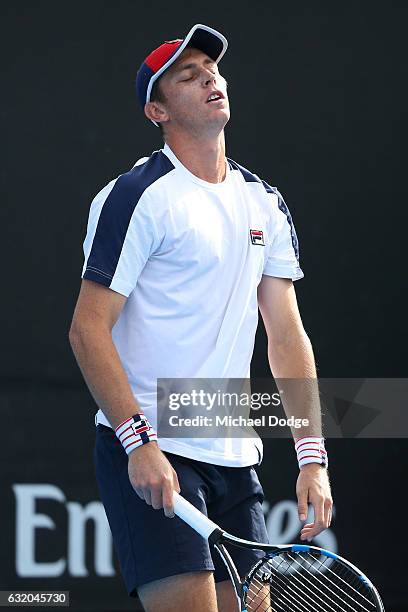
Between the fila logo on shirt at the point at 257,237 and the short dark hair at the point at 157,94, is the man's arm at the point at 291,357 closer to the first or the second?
the fila logo on shirt at the point at 257,237

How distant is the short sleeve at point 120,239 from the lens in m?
3.30

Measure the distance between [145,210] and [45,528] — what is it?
1.88 m

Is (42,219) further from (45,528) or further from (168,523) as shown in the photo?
(168,523)

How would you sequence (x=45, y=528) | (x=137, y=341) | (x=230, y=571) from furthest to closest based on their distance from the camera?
1. (x=45, y=528)
2. (x=137, y=341)
3. (x=230, y=571)

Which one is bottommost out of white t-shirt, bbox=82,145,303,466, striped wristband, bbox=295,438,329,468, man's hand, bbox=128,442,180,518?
striped wristband, bbox=295,438,329,468

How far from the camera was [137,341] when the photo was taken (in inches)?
134

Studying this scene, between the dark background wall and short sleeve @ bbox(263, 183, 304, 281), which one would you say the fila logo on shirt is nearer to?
short sleeve @ bbox(263, 183, 304, 281)

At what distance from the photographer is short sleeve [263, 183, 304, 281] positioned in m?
3.64

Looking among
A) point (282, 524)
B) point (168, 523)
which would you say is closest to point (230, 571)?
point (168, 523)

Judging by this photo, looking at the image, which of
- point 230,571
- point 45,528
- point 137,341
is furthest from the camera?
point 45,528

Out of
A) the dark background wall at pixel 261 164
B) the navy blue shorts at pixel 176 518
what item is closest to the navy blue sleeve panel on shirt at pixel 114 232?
the navy blue shorts at pixel 176 518

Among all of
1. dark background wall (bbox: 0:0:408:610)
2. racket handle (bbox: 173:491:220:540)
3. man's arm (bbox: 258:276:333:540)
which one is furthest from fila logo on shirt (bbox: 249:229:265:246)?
dark background wall (bbox: 0:0:408:610)

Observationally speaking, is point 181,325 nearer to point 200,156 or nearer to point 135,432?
point 135,432

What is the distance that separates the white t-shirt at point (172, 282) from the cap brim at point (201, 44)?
288 millimetres
